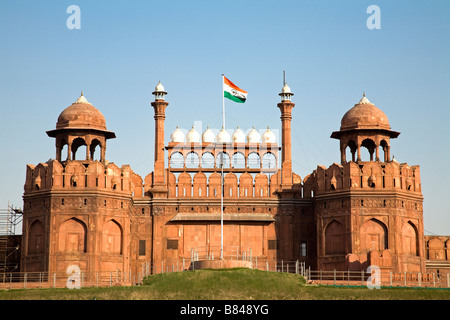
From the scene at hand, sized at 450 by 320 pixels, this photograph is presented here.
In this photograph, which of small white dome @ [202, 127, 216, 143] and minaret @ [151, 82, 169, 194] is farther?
small white dome @ [202, 127, 216, 143]

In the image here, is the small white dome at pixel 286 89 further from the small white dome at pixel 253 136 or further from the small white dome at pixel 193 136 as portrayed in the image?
the small white dome at pixel 193 136

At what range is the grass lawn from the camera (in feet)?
165

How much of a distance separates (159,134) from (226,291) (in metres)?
20.0

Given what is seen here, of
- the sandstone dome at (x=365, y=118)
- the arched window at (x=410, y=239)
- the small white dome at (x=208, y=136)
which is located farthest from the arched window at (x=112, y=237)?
the arched window at (x=410, y=239)

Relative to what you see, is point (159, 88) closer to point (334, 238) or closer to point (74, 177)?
point (74, 177)

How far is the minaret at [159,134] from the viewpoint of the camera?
6850 centimetres

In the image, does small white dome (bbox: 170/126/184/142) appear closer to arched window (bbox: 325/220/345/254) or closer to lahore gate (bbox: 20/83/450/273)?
lahore gate (bbox: 20/83/450/273)

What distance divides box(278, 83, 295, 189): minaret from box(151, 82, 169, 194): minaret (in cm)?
842

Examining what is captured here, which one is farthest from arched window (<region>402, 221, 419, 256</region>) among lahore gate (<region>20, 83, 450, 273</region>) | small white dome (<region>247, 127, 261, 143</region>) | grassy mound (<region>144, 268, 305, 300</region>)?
small white dome (<region>247, 127, 261, 143</region>)

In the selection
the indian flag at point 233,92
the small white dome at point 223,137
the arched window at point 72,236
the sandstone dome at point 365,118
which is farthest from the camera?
the small white dome at point 223,137

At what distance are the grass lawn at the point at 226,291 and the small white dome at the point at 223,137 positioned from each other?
1614cm

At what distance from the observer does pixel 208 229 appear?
67500 mm

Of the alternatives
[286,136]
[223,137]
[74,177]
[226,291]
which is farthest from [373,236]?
[74,177]
